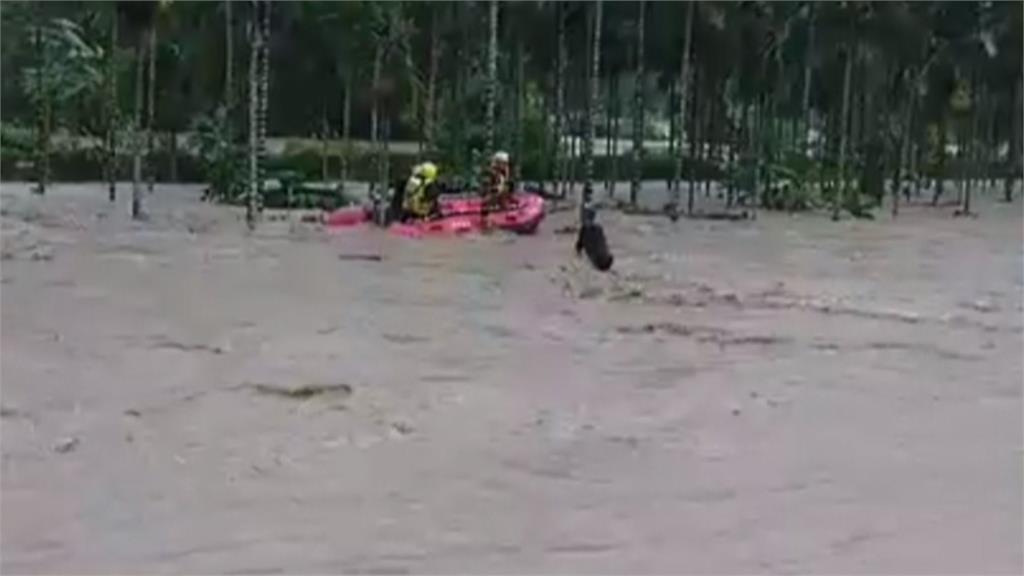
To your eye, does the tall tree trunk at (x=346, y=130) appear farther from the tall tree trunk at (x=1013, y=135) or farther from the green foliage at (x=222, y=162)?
the tall tree trunk at (x=1013, y=135)

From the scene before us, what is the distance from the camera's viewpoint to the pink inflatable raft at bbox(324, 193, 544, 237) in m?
28.2

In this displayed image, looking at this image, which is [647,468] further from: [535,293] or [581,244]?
[581,244]

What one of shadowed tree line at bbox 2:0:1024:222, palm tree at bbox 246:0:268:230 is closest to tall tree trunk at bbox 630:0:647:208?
shadowed tree line at bbox 2:0:1024:222

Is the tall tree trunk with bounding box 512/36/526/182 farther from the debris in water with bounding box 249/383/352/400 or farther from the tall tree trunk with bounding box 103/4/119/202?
the debris in water with bounding box 249/383/352/400

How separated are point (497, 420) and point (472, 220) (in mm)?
17016

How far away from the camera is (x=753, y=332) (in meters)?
17.2

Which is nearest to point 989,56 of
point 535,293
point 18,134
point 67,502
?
point 18,134

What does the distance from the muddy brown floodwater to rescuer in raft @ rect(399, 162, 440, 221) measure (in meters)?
5.06

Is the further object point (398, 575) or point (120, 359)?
point (120, 359)

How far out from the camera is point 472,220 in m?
28.6

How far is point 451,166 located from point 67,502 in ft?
103

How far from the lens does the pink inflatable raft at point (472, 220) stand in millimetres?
28219

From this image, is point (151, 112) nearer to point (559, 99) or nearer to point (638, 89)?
point (559, 99)

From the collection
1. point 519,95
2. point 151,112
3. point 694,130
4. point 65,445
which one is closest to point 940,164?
point 694,130
